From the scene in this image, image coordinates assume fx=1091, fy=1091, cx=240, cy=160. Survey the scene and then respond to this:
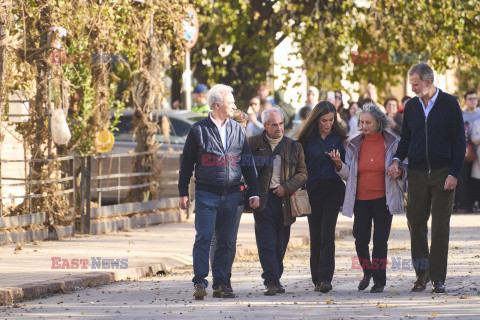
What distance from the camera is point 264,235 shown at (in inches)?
378

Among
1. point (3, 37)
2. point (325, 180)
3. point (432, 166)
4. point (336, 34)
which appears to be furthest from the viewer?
point (336, 34)

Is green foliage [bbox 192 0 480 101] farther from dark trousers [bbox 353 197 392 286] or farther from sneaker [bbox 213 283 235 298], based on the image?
sneaker [bbox 213 283 235 298]

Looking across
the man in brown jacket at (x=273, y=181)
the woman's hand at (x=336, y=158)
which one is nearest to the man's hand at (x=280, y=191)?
the man in brown jacket at (x=273, y=181)

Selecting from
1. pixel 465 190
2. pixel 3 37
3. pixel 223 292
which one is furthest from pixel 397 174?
pixel 465 190

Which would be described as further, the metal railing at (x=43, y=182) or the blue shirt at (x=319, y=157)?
the metal railing at (x=43, y=182)

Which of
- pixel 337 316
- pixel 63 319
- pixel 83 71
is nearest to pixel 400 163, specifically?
pixel 337 316

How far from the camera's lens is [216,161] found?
9.17 metres

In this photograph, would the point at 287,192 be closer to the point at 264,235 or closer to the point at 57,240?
the point at 264,235

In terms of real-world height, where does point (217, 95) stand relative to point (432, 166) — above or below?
above

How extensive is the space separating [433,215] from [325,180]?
1001 mm

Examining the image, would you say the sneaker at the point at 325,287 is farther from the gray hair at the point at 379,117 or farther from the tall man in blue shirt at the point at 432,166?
the gray hair at the point at 379,117

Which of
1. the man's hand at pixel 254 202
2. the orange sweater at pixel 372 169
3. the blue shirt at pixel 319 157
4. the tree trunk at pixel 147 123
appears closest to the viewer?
the man's hand at pixel 254 202

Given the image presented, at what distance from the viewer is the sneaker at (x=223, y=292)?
30.5ft

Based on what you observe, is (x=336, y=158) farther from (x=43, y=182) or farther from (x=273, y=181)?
(x=43, y=182)
